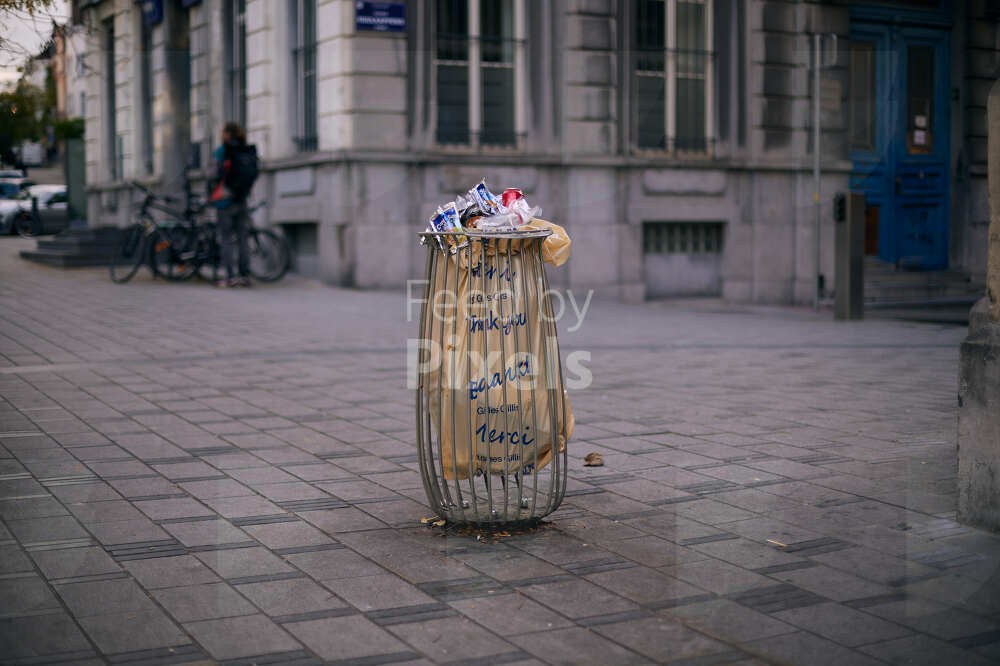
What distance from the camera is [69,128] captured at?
37938mm

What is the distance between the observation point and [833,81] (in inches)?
742

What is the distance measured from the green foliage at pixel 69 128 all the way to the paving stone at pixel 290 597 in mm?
35771

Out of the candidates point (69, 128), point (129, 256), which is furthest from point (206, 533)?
point (69, 128)

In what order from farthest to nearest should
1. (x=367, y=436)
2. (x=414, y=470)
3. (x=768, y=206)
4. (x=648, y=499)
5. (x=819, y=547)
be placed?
(x=768, y=206), (x=367, y=436), (x=414, y=470), (x=648, y=499), (x=819, y=547)

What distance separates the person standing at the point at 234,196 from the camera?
1559 centimetres

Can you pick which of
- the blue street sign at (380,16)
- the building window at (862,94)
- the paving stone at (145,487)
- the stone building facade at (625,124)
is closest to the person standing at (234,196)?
the stone building facade at (625,124)

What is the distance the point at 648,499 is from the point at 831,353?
585 centimetres

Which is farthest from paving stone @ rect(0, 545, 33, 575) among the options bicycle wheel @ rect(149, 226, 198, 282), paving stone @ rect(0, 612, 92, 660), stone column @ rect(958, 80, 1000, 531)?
bicycle wheel @ rect(149, 226, 198, 282)

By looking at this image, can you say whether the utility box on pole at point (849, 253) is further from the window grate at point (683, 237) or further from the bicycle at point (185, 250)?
the bicycle at point (185, 250)

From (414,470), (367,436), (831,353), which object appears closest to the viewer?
(414,470)

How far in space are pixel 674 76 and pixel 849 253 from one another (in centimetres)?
549

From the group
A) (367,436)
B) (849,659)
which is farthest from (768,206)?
(849,659)

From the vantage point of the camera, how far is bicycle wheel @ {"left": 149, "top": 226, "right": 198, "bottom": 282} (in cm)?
1633

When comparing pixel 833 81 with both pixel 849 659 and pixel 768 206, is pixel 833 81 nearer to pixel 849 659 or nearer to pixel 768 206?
pixel 768 206
